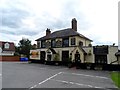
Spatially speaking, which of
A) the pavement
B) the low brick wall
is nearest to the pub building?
the pavement

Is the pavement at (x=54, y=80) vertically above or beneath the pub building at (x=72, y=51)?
beneath

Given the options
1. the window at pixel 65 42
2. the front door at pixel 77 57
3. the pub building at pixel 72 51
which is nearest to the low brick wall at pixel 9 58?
the pub building at pixel 72 51

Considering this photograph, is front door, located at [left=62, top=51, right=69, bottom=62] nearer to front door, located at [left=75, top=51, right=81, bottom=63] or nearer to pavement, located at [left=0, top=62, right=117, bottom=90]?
front door, located at [left=75, top=51, right=81, bottom=63]

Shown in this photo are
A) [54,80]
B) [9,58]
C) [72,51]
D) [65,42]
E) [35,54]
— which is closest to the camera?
[54,80]

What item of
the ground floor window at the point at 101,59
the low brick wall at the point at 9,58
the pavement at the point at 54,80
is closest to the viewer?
the pavement at the point at 54,80

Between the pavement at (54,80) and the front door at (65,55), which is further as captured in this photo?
the front door at (65,55)

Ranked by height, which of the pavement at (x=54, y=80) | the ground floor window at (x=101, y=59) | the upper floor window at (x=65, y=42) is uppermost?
the upper floor window at (x=65, y=42)

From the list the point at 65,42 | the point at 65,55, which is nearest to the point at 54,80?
the point at 65,55

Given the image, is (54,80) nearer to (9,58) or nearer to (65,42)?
(65,42)

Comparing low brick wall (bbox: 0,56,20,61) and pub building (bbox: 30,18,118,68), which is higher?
pub building (bbox: 30,18,118,68)

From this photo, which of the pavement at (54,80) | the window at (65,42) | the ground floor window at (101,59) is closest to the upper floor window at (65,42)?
the window at (65,42)

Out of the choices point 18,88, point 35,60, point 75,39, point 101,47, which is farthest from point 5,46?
point 18,88

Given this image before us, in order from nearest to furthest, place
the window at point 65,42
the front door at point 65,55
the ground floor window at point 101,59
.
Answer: the ground floor window at point 101,59, the front door at point 65,55, the window at point 65,42

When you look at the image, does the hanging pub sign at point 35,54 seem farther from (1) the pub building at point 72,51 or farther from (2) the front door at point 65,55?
(2) the front door at point 65,55
